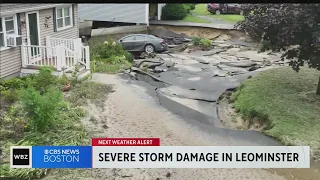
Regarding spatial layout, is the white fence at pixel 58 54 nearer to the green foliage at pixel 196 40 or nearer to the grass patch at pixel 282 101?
the green foliage at pixel 196 40

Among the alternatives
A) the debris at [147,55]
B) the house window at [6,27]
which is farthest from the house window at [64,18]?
the debris at [147,55]

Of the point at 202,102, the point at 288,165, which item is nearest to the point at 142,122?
the point at 202,102

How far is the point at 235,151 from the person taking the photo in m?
2.84

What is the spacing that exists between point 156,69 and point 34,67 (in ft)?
3.58

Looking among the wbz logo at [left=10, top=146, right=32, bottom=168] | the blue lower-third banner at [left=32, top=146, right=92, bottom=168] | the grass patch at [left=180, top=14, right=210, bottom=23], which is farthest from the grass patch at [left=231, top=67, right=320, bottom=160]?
the wbz logo at [left=10, top=146, right=32, bottom=168]

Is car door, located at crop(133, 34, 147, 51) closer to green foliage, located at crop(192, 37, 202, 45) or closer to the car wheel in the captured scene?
the car wheel

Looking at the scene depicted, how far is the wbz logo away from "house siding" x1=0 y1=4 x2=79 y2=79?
0.80m

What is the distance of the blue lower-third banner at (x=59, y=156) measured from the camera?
282cm

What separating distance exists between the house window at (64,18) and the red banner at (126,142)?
122 centimetres

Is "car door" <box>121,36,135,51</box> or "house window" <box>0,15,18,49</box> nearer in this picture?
"car door" <box>121,36,135,51</box>

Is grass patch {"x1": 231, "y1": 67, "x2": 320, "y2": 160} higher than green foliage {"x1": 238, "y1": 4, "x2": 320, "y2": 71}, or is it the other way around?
green foliage {"x1": 238, "y1": 4, "x2": 320, "y2": 71}

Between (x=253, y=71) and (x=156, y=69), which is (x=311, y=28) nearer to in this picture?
(x=253, y=71)

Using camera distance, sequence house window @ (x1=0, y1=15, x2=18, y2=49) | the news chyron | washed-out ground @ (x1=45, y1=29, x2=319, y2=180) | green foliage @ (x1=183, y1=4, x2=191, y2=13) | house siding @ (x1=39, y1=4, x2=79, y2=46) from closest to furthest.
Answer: the news chyron → washed-out ground @ (x1=45, y1=29, x2=319, y2=180) → green foliage @ (x1=183, y1=4, x2=191, y2=13) → house siding @ (x1=39, y1=4, x2=79, y2=46) → house window @ (x1=0, y1=15, x2=18, y2=49)

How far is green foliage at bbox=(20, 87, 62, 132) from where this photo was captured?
3.15m
